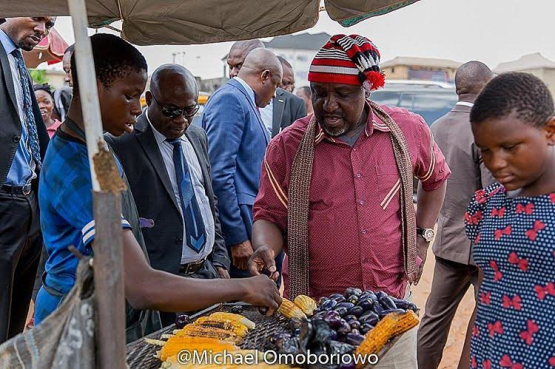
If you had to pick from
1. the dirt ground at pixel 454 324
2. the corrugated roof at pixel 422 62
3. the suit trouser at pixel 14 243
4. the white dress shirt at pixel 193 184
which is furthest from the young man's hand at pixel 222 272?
the corrugated roof at pixel 422 62

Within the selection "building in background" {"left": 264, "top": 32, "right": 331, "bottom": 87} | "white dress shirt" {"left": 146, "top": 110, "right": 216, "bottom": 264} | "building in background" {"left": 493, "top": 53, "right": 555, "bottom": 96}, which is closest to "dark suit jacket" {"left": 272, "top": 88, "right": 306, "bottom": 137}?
"white dress shirt" {"left": 146, "top": 110, "right": 216, "bottom": 264}

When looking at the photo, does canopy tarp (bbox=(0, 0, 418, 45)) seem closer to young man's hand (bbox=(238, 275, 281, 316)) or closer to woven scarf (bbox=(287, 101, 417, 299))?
woven scarf (bbox=(287, 101, 417, 299))

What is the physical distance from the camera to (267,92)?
4926 millimetres

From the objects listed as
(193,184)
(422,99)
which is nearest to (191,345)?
(193,184)

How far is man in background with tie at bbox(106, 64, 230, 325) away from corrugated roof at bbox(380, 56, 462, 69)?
26.9 meters

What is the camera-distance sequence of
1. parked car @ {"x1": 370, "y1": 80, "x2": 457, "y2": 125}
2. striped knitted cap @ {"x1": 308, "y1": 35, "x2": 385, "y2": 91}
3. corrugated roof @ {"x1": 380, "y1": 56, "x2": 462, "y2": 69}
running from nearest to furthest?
1. striped knitted cap @ {"x1": 308, "y1": 35, "x2": 385, "y2": 91}
2. parked car @ {"x1": 370, "y1": 80, "x2": 457, "y2": 125}
3. corrugated roof @ {"x1": 380, "y1": 56, "x2": 462, "y2": 69}

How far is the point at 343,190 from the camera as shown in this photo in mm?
3111

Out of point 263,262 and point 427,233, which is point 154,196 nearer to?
point 263,262

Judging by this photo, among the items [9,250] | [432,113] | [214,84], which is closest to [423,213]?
[9,250]

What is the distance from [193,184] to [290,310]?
1.18 m

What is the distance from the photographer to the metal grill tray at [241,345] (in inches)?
83.9

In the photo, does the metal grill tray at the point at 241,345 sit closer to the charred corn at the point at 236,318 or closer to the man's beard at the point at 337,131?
the charred corn at the point at 236,318

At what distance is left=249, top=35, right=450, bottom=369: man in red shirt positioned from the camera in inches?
120

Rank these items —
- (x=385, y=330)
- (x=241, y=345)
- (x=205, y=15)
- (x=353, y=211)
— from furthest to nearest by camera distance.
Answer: (x=205, y=15) < (x=353, y=211) < (x=241, y=345) < (x=385, y=330)
